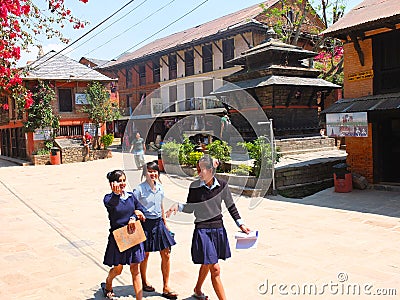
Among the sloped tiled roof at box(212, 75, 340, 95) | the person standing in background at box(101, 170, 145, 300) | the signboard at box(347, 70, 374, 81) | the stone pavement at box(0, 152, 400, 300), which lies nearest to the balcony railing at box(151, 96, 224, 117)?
the sloped tiled roof at box(212, 75, 340, 95)

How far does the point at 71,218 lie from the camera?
9117mm

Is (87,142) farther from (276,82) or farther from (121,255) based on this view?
(121,255)

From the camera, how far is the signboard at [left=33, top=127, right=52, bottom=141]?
23.1m

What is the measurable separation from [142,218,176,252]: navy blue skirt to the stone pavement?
2.11 ft

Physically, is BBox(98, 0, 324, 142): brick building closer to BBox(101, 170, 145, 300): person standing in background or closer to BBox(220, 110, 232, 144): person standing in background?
BBox(220, 110, 232, 144): person standing in background

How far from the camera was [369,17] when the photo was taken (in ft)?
34.8

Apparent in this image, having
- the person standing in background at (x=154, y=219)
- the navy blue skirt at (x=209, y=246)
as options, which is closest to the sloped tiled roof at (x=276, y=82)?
the person standing in background at (x=154, y=219)

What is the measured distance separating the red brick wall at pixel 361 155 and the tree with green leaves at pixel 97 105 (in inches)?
663

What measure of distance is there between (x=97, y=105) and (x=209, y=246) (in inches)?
862

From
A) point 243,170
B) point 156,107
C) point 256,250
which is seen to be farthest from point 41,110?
point 256,250

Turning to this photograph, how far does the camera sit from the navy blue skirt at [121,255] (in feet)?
14.0

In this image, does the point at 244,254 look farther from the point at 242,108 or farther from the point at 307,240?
the point at 242,108

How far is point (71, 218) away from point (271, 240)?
15.8ft

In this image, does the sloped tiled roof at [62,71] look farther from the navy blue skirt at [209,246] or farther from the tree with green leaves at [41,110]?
the navy blue skirt at [209,246]
